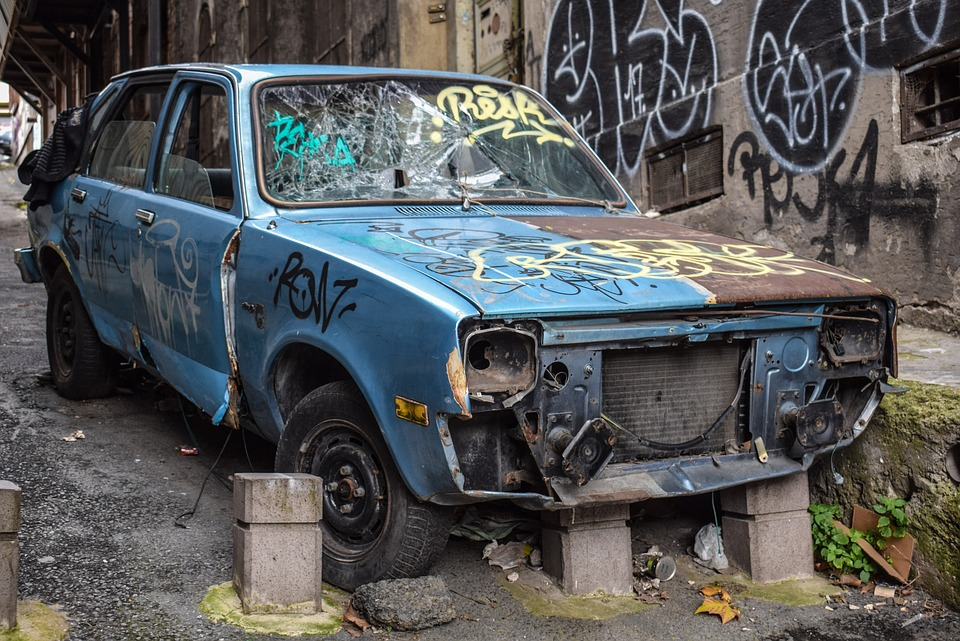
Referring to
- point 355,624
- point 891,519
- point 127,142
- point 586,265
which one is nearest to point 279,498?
point 355,624

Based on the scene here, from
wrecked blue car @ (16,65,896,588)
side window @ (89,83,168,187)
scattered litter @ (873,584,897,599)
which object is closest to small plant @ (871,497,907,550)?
scattered litter @ (873,584,897,599)

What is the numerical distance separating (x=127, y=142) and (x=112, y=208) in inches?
16.5

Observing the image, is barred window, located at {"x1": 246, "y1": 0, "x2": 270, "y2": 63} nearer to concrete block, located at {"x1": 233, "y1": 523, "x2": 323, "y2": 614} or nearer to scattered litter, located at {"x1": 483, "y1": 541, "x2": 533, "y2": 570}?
scattered litter, located at {"x1": 483, "y1": 541, "x2": 533, "y2": 570}

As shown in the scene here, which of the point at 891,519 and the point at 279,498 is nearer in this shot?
the point at 279,498

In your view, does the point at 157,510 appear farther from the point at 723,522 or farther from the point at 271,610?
the point at 723,522

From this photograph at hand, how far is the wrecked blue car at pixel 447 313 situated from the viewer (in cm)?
318

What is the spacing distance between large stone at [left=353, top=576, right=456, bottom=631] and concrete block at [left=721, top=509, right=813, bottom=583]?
1281 mm

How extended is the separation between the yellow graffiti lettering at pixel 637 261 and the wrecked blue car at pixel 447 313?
0.01 metres

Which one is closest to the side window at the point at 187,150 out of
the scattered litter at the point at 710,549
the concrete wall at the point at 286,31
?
the scattered litter at the point at 710,549

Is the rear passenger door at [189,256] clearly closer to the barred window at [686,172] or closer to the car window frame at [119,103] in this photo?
the car window frame at [119,103]

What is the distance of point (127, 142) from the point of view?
5.38 metres

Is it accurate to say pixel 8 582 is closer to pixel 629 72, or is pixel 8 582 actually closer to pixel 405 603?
pixel 405 603

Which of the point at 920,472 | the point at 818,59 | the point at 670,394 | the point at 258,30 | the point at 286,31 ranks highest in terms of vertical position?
the point at 258,30

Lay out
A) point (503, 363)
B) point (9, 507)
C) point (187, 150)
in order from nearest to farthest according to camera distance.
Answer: point (9, 507)
point (503, 363)
point (187, 150)
